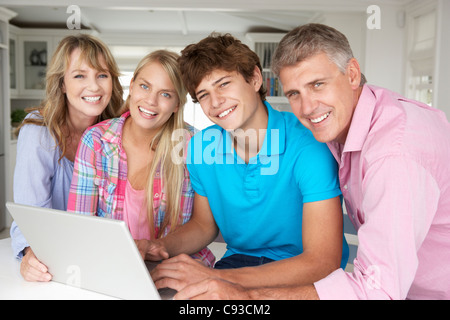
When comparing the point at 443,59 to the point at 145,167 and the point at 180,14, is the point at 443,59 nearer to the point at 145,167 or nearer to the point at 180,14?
the point at 145,167

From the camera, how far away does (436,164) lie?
106 cm

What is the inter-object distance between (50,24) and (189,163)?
5709 millimetres

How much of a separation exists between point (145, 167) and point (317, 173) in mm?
727

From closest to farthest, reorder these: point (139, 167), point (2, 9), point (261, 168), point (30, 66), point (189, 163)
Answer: point (261, 168) < point (189, 163) < point (139, 167) < point (2, 9) < point (30, 66)

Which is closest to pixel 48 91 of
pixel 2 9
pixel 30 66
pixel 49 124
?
pixel 49 124

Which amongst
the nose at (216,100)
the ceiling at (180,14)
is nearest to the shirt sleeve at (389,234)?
the nose at (216,100)

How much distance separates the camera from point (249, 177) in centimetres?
154

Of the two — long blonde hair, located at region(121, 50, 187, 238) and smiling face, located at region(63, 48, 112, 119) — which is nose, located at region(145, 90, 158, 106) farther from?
smiling face, located at region(63, 48, 112, 119)

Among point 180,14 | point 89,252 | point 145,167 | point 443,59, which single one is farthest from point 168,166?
point 180,14

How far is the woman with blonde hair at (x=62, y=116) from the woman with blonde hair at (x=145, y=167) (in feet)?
0.62

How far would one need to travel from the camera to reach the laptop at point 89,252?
0.92 m

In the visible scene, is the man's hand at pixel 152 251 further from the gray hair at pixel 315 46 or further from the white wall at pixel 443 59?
the white wall at pixel 443 59

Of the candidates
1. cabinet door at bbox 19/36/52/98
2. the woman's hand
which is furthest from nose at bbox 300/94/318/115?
cabinet door at bbox 19/36/52/98

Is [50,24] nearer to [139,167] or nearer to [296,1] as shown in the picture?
[296,1]
